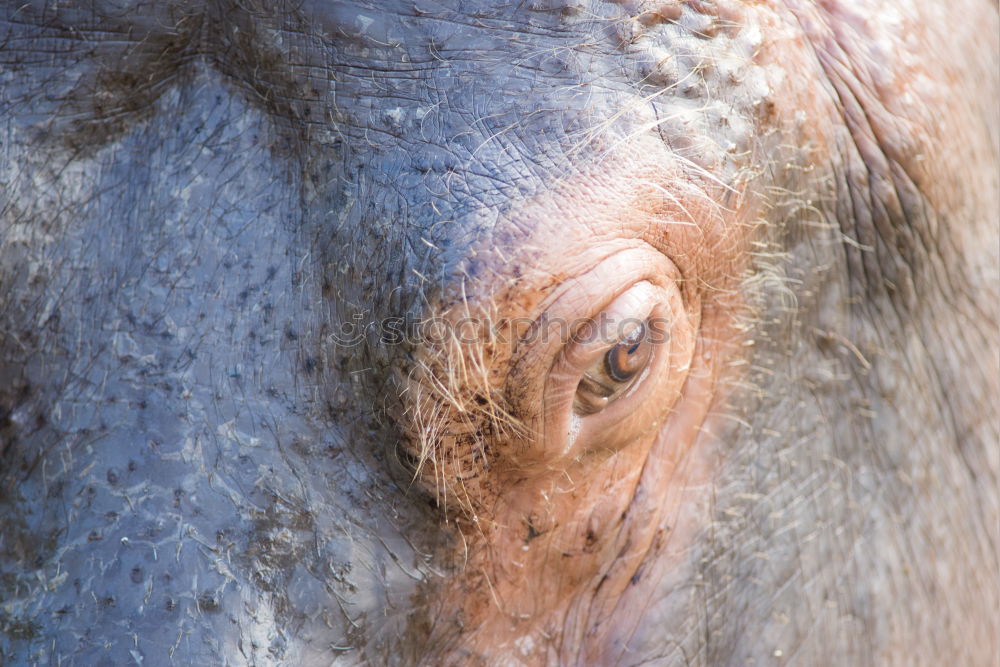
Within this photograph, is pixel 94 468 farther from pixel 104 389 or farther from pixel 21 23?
pixel 21 23

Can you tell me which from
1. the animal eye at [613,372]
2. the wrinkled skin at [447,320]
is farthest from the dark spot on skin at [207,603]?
the animal eye at [613,372]

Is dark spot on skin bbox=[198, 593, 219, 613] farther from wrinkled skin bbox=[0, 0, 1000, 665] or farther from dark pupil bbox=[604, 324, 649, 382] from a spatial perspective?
dark pupil bbox=[604, 324, 649, 382]

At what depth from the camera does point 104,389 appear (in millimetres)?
1973

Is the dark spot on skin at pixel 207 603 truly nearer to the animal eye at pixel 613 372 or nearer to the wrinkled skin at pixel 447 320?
the wrinkled skin at pixel 447 320

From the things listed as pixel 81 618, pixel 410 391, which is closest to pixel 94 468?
pixel 81 618

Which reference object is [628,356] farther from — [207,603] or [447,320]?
[207,603]

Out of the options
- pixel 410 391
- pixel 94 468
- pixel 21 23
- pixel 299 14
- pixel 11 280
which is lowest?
pixel 94 468

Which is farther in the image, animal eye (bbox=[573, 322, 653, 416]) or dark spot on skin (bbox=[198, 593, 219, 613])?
animal eye (bbox=[573, 322, 653, 416])

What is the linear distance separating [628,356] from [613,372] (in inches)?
1.8

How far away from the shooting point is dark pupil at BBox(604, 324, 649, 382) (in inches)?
77.3

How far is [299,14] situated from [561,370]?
0.92 metres

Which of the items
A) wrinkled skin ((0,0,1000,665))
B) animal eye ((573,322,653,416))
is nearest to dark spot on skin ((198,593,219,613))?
wrinkled skin ((0,0,1000,665))

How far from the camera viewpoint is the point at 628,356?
1984mm

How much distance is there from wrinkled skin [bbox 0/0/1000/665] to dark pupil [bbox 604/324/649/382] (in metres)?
0.08
